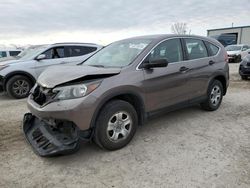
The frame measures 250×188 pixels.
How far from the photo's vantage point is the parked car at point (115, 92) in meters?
3.26

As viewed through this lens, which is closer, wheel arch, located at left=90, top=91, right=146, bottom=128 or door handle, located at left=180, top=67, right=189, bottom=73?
wheel arch, located at left=90, top=91, right=146, bottom=128

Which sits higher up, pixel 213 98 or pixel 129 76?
pixel 129 76

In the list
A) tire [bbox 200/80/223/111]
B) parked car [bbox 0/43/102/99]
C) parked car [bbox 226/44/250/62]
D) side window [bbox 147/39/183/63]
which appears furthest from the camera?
parked car [bbox 226/44/250/62]

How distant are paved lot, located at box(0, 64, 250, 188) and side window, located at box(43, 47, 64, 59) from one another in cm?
364

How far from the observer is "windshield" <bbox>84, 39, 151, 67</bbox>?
13.3 feet

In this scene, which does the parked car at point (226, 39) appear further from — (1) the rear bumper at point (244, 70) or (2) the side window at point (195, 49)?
(2) the side window at point (195, 49)

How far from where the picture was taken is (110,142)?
3551mm

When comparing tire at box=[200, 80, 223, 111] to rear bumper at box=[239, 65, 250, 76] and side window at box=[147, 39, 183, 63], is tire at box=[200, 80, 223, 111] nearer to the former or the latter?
side window at box=[147, 39, 183, 63]

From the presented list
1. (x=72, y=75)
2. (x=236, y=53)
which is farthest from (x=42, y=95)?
(x=236, y=53)

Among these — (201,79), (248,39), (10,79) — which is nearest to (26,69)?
(10,79)

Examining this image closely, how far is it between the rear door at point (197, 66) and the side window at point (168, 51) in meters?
0.21

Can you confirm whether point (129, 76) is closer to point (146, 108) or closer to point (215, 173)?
point (146, 108)

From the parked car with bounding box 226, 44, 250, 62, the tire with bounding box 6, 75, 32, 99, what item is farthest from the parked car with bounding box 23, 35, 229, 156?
the parked car with bounding box 226, 44, 250, 62

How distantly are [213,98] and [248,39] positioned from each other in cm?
3453
